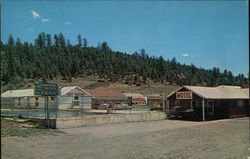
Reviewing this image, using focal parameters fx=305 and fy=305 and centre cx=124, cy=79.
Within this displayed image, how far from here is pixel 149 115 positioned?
86.0ft

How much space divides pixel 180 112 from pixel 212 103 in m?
4.24

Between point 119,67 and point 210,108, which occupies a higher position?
point 119,67

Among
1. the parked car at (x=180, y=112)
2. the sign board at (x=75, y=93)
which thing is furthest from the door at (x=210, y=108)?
the sign board at (x=75, y=93)

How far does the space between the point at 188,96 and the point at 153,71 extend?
78.4m

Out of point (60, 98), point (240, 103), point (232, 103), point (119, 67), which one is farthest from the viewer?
point (119, 67)

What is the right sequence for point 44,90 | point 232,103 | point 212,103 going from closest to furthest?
1. point 44,90
2. point 232,103
3. point 212,103

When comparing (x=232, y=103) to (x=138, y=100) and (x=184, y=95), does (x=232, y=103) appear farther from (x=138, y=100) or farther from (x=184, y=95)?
A: (x=138, y=100)

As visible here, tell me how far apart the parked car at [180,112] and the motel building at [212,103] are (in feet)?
2.21

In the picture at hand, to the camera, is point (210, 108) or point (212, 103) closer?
point (212, 103)

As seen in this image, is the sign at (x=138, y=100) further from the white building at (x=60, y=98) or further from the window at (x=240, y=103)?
the window at (x=240, y=103)

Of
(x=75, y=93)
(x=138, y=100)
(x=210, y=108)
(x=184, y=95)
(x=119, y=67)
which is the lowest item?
(x=210, y=108)

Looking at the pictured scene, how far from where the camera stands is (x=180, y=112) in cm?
2841

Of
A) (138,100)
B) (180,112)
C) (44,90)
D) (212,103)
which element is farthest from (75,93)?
(44,90)

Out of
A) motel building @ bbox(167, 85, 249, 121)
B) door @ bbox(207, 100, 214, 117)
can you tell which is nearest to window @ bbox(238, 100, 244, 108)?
motel building @ bbox(167, 85, 249, 121)
